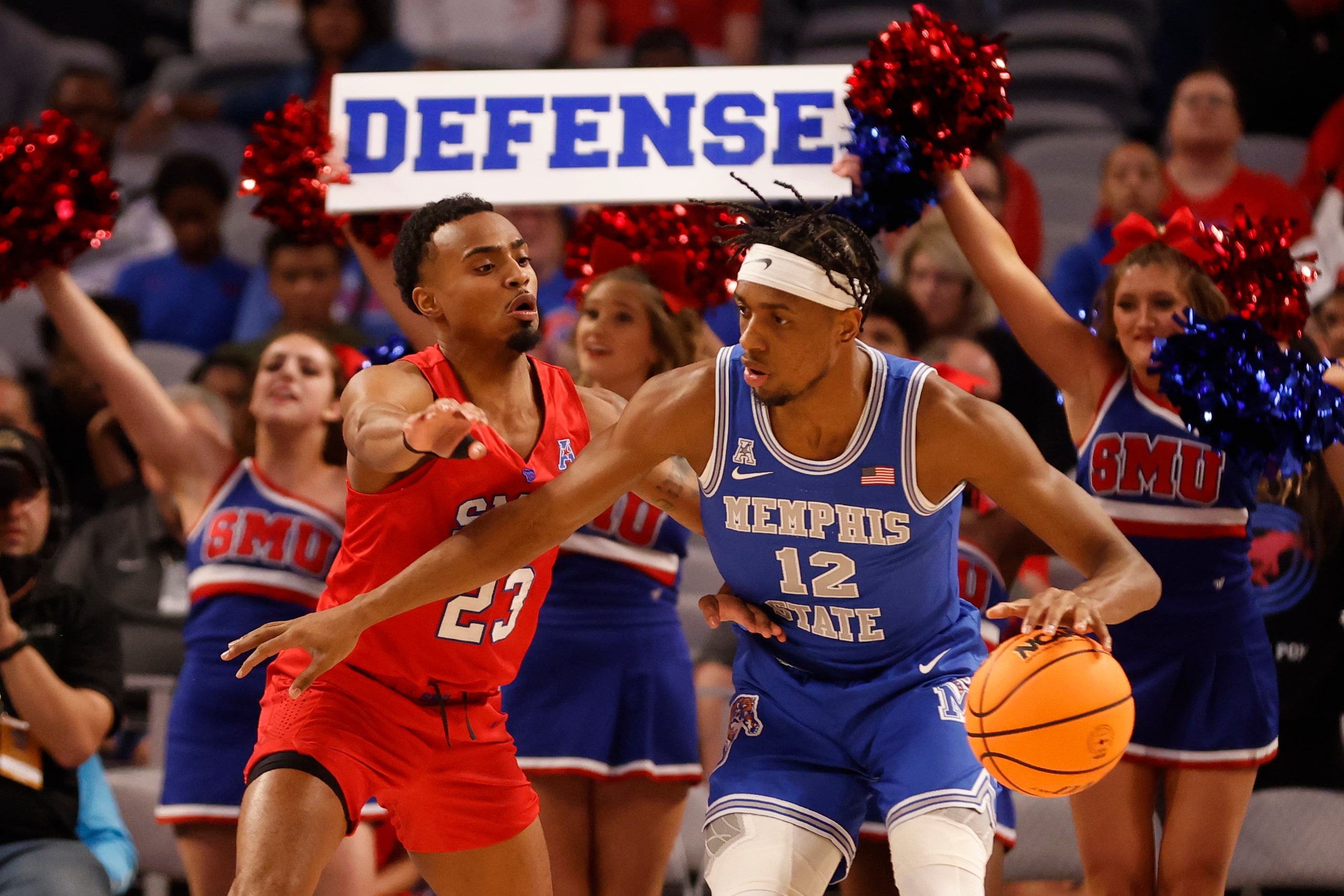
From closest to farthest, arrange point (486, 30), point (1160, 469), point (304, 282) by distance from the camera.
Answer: point (1160, 469) → point (304, 282) → point (486, 30)

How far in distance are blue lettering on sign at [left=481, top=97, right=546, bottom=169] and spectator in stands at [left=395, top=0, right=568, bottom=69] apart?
4.57 m

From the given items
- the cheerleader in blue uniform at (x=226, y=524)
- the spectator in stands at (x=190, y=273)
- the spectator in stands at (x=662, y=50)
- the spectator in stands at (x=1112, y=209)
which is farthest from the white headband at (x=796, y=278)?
the spectator in stands at (x=190, y=273)

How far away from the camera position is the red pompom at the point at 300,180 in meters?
4.43

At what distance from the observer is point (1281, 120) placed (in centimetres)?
824

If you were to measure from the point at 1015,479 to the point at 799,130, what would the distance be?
1553 millimetres

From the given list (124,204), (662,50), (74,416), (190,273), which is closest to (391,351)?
(74,416)

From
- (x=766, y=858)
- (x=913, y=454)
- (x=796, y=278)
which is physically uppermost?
(x=796, y=278)

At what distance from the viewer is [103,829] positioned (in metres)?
4.54

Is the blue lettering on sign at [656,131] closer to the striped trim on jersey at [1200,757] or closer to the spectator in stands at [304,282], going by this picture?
the striped trim on jersey at [1200,757]

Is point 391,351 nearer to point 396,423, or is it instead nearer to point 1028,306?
point 396,423

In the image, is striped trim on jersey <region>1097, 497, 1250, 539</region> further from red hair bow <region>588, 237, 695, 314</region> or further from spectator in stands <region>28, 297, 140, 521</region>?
spectator in stands <region>28, 297, 140, 521</region>

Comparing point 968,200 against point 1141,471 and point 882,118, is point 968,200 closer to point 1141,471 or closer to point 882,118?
point 882,118

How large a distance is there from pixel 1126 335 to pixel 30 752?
326 cm

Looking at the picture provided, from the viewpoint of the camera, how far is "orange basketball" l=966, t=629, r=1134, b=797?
2.87 meters
